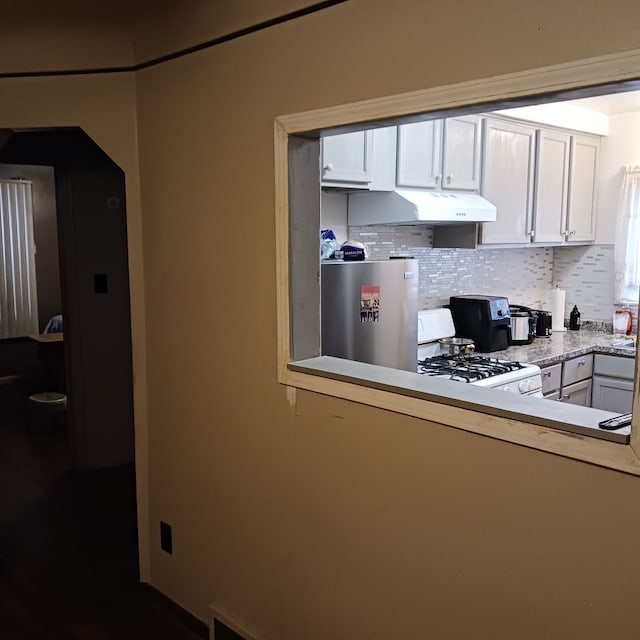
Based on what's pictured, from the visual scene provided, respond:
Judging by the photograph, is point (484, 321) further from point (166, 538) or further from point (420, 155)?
point (166, 538)

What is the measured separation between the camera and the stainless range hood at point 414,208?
317 cm

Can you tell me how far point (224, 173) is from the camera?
2.17m

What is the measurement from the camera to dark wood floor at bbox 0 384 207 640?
256 cm

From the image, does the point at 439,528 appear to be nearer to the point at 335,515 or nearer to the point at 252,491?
the point at 335,515

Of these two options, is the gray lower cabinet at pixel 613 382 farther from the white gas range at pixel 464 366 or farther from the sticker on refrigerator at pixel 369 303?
the sticker on refrigerator at pixel 369 303

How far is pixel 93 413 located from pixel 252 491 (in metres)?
2.32

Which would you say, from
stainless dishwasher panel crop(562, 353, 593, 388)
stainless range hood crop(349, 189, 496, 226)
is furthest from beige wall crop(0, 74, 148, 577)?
stainless dishwasher panel crop(562, 353, 593, 388)

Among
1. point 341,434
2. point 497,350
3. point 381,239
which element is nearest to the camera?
point 341,434

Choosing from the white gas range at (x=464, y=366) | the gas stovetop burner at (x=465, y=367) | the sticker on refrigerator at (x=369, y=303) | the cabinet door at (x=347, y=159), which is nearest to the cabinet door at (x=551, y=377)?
the white gas range at (x=464, y=366)

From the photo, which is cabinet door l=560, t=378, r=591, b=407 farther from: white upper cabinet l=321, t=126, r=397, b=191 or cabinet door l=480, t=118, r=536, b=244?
white upper cabinet l=321, t=126, r=397, b=191

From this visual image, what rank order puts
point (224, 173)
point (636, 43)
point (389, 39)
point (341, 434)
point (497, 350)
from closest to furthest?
point (636, 43), point (389, 39), point (341, 434), point (224, 173), point (497, 350)

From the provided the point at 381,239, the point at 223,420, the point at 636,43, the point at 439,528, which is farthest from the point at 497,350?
the point at 636,43

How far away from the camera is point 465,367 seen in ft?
11.1

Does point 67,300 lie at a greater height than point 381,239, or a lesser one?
lesser
